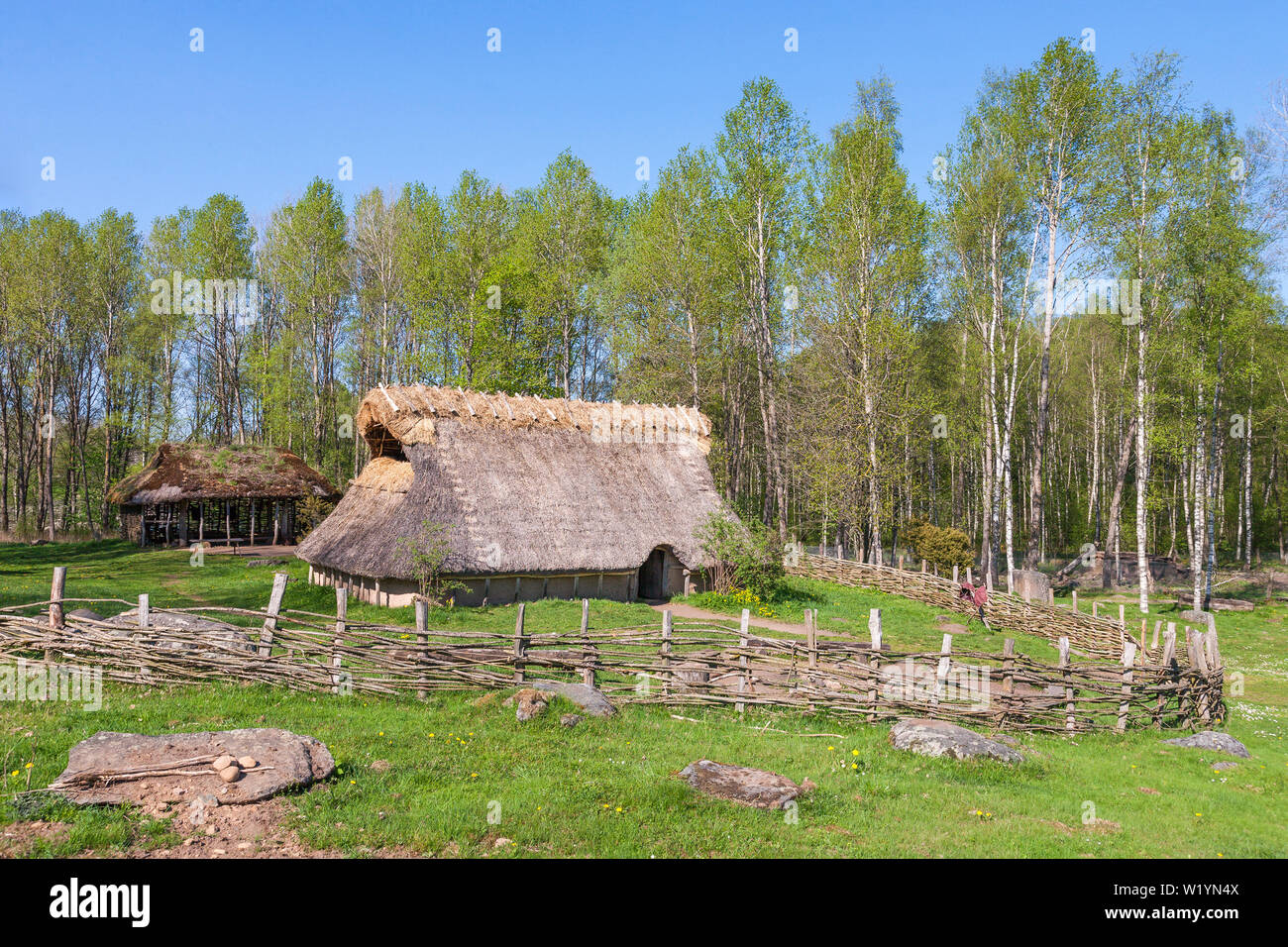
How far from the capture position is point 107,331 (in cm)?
3438

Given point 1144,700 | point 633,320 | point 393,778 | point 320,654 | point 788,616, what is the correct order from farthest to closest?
point 633,320 < point 788,616 < point 1144,700 < point 320,654 < point 393,778

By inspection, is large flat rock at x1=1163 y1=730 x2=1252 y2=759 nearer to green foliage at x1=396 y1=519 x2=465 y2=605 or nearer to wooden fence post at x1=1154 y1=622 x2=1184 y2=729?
wooden fence post at x1=1154 y1=622 x2=1184 y2=729

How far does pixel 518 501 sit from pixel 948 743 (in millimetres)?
12534

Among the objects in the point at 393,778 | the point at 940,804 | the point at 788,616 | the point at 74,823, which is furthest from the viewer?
the point at 788,616

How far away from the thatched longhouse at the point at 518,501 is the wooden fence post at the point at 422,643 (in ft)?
22.4

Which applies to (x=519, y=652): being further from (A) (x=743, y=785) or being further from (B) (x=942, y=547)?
(B) (x=942, y=547)

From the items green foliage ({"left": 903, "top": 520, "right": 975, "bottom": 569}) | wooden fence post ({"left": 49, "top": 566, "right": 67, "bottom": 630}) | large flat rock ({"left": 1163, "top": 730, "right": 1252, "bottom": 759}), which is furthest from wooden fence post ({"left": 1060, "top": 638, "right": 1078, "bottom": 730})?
green foliage ({"left": 903, "top": 520, "right": 975, "bottom": 569})

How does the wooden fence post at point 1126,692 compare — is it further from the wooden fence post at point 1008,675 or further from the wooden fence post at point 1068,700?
the wooden fence post at point 1008,675

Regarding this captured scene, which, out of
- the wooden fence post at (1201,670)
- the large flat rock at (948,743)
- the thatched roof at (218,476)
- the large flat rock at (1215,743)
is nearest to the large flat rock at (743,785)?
the large flat rock at (948,743)

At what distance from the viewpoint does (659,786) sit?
6418 millimetres

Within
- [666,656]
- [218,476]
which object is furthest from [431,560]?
[218,476]

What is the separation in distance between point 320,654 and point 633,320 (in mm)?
20946

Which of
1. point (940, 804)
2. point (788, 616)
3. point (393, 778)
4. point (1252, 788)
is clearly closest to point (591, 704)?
point (393, 778)
